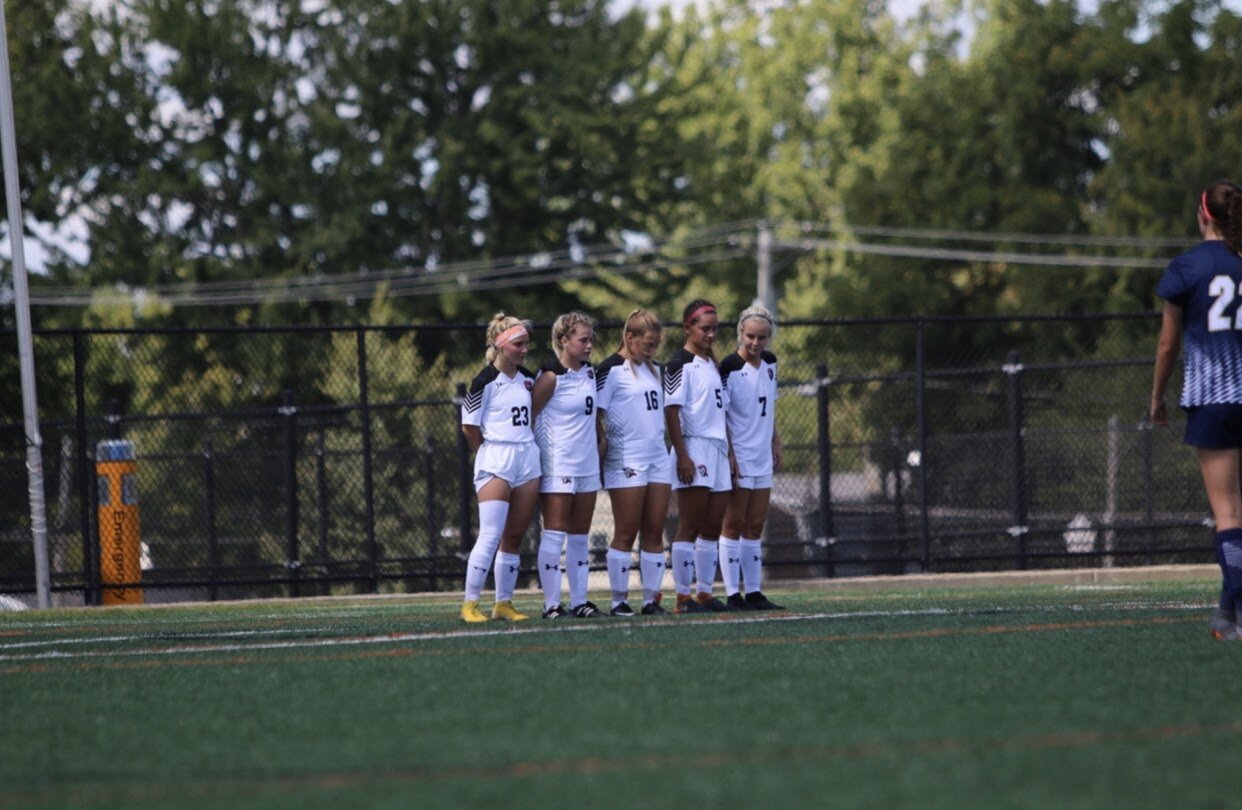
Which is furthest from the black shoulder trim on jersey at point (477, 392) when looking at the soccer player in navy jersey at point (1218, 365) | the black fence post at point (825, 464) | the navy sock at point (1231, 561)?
the black fence post at point (825, 464)

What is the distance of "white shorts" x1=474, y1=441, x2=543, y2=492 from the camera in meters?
9.96

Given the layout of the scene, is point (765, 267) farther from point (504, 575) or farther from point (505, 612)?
point (505, 612)

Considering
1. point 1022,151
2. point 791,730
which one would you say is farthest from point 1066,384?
point 791,730

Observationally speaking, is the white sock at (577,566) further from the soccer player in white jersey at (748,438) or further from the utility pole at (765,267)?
the utility pole at (765,267)

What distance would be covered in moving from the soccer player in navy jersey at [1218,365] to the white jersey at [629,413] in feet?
11.5

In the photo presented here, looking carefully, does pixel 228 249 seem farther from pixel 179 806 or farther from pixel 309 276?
pixel 179 806

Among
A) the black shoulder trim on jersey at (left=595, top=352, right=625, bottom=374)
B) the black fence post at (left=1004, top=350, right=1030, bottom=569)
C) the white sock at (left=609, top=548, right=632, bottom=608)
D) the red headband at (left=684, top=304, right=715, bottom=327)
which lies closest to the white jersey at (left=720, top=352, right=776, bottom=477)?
the red headband at (left=684, top=304, right=715, bottom=327)

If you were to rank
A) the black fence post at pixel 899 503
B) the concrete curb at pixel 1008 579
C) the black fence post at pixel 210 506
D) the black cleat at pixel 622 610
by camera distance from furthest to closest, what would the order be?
the black fence post at pixel 210 506, the black fence post at pixel 899 503, the concrete curb at pixel 1008 579, the black cleat at pixel 622 610

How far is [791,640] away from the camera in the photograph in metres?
7.98

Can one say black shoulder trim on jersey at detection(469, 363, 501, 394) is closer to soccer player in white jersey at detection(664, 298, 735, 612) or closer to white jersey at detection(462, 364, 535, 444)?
white jersey at detection(462, 364, 535, 444)

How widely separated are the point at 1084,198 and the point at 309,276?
16.1m

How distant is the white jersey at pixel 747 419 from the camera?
10.9 m

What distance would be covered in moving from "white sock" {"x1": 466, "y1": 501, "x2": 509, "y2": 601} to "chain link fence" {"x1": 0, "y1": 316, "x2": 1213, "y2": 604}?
15.0 feet

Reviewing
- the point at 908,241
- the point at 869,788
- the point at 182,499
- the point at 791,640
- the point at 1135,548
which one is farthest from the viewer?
the point at 908,241
